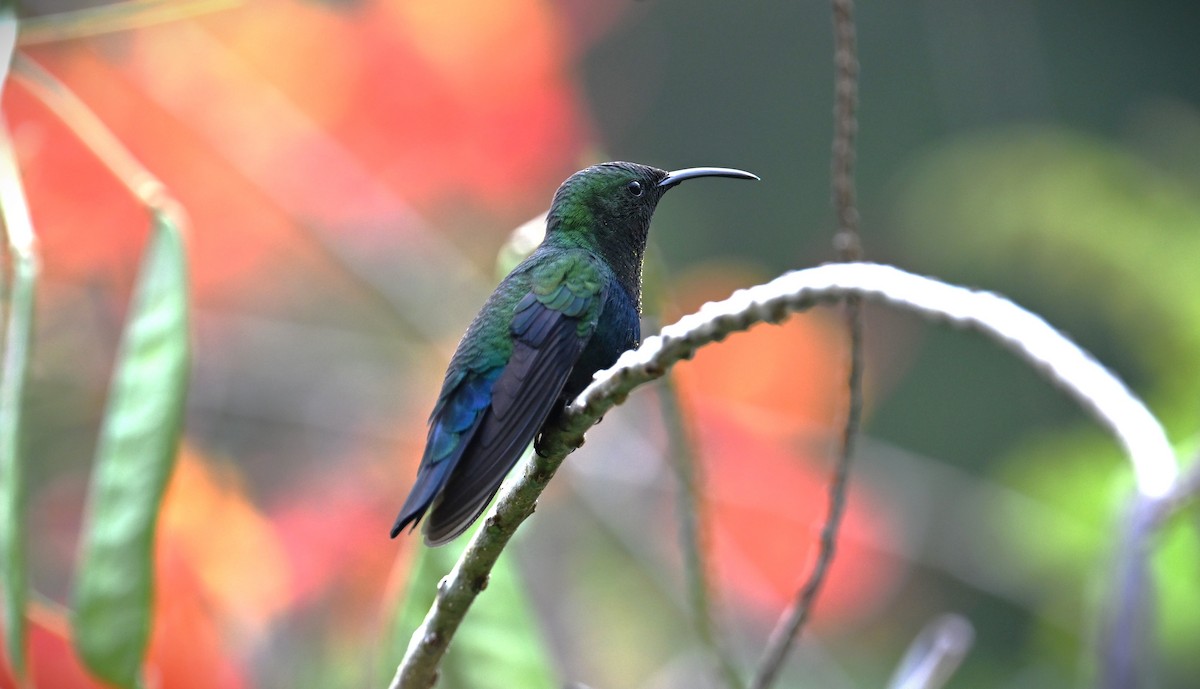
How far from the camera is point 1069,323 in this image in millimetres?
7719

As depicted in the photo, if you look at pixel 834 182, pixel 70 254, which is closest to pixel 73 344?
pixel 70 254

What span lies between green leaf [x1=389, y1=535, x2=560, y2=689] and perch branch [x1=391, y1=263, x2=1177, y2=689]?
482 millimetres

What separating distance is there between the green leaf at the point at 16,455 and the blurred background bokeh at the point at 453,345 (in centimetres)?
187

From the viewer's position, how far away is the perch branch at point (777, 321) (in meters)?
0.80

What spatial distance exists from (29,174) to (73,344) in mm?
869

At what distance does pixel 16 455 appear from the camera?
6.21 ft

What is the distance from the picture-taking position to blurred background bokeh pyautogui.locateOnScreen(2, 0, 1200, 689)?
462cm

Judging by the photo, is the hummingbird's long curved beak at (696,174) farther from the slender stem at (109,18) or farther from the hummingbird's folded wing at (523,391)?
the slender stem at (109,18)

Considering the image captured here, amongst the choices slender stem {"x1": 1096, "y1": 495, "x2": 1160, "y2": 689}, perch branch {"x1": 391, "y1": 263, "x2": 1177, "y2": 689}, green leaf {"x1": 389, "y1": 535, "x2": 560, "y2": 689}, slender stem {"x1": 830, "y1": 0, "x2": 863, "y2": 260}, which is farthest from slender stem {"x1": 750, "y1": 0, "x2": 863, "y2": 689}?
slender stem {"x1": 1096, "y1": 495, "x2": 1160, "y2": 689}

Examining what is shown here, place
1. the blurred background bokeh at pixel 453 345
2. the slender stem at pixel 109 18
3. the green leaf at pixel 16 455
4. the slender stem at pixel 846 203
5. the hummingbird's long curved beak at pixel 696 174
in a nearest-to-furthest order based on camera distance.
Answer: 1. the slender stem at pixel 846 203
2. the green leaf at pixel 16 455
3. the hummingbird's long curved beak at pixel 696 174
4. the slender stem at pixel 109 18
5. the blurred background bokeh at pixel 453 345

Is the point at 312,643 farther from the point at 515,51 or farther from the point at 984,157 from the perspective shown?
the point at 984,157

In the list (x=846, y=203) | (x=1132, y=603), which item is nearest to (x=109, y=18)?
(x=846, y=203)

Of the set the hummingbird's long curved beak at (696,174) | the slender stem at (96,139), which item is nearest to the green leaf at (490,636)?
the hummingbird's long curved beak at (696,174)

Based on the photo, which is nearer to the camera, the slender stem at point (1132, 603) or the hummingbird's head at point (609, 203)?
the slender stem at point (1132, 603)
